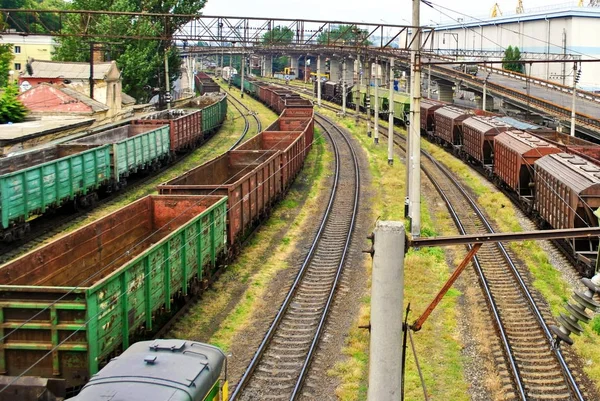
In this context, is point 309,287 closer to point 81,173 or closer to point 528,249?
point 528,249

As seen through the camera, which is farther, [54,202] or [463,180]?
[463,180]

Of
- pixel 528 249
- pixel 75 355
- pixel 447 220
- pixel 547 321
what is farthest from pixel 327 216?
pixel 75 355

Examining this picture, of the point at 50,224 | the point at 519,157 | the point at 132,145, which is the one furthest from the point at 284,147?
the point at 50,224

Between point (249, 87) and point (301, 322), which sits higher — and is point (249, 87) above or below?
above

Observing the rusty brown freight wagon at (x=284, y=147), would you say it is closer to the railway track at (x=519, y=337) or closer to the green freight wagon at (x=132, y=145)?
the green freight wagon at (x=132, y=145)

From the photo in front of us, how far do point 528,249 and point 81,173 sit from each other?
15264 mm

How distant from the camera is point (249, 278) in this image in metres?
18.4

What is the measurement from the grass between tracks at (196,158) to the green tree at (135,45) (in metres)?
7.67

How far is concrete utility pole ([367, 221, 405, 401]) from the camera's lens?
569 cm

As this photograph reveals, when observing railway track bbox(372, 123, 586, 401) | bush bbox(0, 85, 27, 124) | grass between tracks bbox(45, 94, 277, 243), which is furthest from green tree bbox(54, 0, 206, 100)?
railway track bbox(372, 123, 586, 401)

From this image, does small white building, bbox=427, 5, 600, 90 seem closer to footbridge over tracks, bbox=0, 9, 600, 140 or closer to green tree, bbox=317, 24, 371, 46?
footbridge over tracks, bbox=0, 9, 600, 140

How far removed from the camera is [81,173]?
23.6 meters

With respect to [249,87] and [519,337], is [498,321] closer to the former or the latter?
[519,337]

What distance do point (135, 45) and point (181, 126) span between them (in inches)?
948
